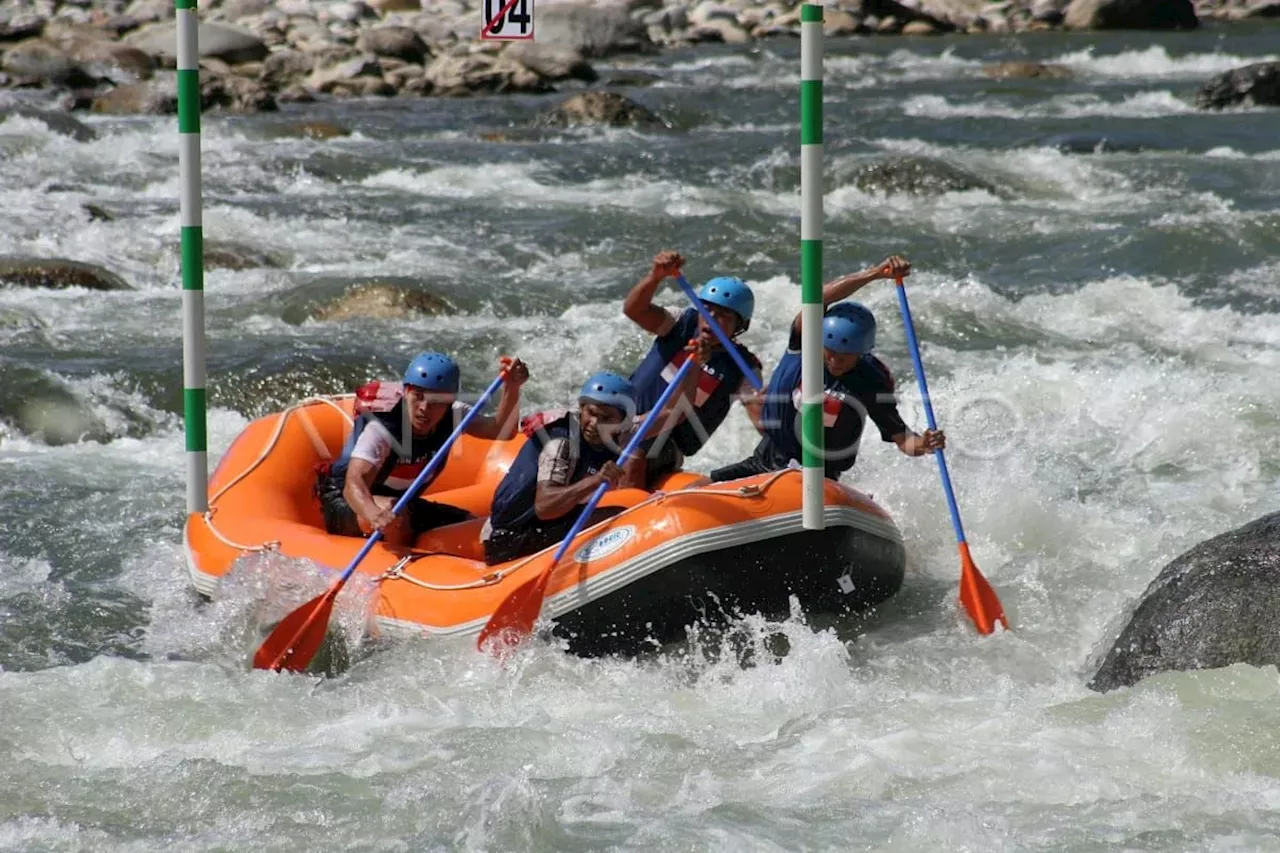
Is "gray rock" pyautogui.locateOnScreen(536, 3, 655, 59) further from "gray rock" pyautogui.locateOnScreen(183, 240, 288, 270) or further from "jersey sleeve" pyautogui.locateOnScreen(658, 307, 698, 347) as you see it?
"jersey sleeve" pyautogui.locateOnScreen(658, 307, 698, 347)

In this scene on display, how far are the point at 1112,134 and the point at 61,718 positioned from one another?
13.0 meters

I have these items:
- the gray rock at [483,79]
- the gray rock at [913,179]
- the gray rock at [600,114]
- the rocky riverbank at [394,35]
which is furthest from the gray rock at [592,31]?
the gray rock at [913,179]

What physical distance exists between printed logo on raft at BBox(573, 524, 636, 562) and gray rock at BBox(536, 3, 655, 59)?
19.5m

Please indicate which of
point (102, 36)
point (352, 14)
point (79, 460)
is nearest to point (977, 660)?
point (79, 460)

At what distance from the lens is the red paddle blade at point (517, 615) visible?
18.1ft

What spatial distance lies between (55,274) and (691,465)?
15.3 feet

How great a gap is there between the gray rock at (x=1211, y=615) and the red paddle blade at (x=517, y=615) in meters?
1.73

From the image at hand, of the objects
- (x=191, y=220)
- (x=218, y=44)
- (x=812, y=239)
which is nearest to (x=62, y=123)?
(x=218, y=44)

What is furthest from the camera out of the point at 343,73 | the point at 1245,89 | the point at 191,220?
the point at 343,73

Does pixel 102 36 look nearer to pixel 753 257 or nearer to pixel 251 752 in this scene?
pixel 753 257

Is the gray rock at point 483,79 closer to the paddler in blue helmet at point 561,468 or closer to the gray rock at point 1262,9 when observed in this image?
the gray rock at point 1262,9

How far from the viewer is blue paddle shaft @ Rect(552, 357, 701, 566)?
5.59 meters

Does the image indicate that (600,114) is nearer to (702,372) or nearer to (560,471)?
(702,372)

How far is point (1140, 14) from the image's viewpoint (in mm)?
26656
